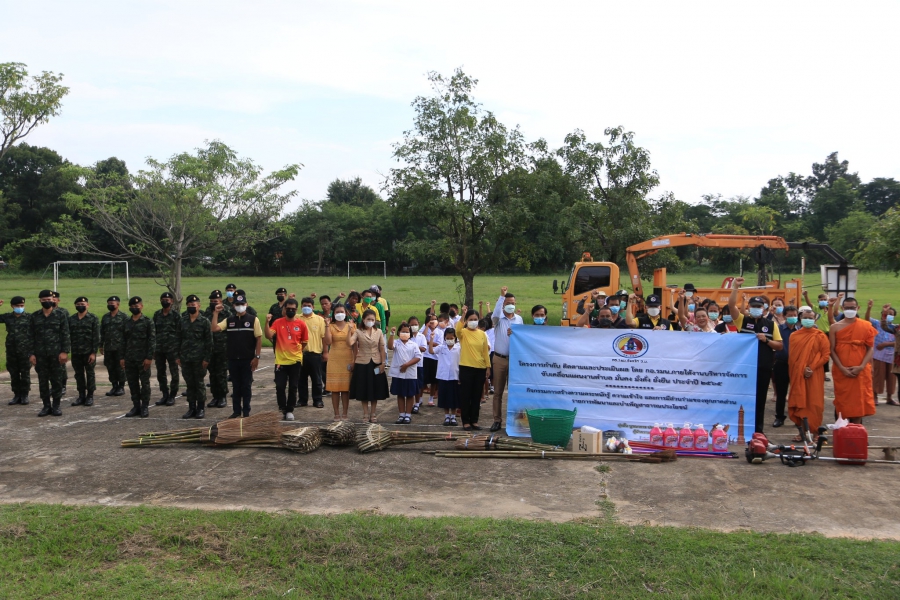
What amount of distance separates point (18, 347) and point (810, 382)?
36.9ft

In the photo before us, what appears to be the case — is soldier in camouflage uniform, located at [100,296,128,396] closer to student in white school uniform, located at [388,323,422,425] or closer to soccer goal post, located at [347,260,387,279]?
student in white school uniform, located at [388,323,422,425]

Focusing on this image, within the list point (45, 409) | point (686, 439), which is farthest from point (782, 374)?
point (45, 409)

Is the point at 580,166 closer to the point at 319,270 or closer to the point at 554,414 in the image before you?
the point at 554,414

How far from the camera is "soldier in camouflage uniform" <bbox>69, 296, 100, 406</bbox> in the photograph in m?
11.0

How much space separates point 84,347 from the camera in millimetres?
10961

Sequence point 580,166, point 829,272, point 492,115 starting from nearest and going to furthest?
point 829,272
point 492,115
point 580,166

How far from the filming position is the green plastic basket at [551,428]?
8.16 metres

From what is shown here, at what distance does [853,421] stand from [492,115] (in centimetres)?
1289

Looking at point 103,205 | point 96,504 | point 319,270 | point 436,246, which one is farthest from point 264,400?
point 319,270

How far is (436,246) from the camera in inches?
810

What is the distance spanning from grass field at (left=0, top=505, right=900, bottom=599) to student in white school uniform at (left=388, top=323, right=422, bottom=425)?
391cm

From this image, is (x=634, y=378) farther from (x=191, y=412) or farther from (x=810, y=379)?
(x=191, y=412)

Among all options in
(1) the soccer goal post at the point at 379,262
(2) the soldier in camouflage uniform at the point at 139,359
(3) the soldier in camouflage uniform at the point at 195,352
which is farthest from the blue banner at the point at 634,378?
(1) the soccer goal post at the point at 379,262

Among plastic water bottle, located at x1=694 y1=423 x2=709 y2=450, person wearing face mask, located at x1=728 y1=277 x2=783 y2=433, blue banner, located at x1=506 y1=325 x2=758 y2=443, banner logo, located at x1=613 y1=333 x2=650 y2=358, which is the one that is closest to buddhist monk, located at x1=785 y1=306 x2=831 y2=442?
person wearing face mask, located at x1=728 y1=277 x2=783 y2=433
